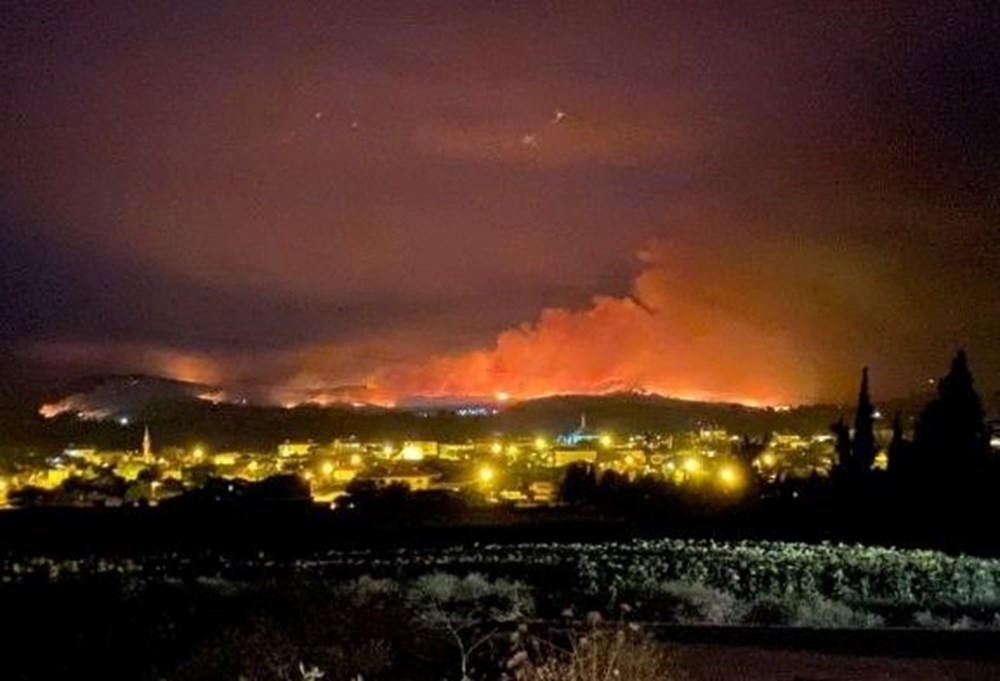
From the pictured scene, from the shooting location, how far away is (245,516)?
189 feet

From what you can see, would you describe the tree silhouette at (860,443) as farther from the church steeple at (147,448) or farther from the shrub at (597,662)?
the church steeple at (147,448)

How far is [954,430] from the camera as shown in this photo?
50594 millimetres

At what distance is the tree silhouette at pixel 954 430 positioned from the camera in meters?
49.7

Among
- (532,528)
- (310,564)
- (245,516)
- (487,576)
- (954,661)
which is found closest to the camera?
(954,661)

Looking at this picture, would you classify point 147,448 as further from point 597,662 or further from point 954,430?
point 597,662

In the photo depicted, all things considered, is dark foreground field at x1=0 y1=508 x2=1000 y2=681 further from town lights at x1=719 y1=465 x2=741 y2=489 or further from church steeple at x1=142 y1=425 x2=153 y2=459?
church steeple at x1=142 y1=425 x2=153 y2=459

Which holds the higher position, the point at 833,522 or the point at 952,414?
the point at 952,414

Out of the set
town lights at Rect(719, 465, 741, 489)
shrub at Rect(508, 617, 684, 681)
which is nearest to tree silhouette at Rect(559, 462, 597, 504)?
town lights at Rect(719, 465, 741, 489)

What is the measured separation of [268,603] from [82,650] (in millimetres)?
2439

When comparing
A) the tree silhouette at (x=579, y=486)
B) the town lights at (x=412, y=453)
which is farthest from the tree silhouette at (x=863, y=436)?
the town lights at (x=412, y=453)

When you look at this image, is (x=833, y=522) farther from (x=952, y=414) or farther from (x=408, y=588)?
(x=408, y=588)

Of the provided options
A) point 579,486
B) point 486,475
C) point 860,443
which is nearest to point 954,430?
point 860,443

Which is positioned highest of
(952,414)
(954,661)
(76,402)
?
(76,402)

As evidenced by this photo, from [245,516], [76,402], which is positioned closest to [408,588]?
[245,516]
